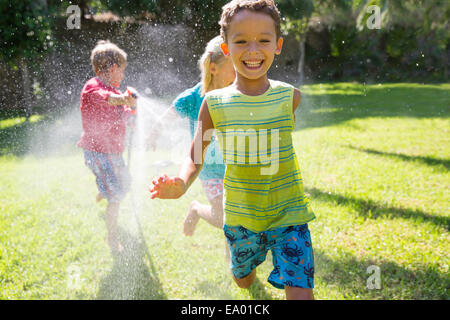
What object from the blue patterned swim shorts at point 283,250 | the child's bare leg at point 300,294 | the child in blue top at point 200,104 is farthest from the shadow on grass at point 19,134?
the child's bare leg at point 300,294

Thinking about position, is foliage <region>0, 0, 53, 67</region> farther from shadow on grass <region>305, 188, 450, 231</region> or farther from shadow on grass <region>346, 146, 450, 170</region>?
shadow on grass <region>305, 188, 450, 231</region>

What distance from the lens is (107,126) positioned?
132 inches

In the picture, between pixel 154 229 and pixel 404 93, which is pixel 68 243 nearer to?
pixel 154 229

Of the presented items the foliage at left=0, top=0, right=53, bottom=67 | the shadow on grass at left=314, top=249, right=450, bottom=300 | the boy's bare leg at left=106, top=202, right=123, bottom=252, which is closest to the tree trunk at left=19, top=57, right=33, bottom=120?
the foliage at left=0, top=0, right=53, bottom=67

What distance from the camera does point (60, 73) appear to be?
1209 centimetres

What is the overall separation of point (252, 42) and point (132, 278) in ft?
6.55

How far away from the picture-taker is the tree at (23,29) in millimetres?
9164

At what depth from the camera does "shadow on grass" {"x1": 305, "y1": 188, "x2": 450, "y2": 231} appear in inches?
142

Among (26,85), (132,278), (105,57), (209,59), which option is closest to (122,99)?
(105,57)

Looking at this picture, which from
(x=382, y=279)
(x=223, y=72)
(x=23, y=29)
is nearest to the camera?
(x=382, y=279)

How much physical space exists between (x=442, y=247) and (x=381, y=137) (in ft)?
15.2

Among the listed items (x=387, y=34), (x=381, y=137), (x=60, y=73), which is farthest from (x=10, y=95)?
(x=387, y=34)

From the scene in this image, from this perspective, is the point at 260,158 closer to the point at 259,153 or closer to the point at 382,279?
the point at 259,153

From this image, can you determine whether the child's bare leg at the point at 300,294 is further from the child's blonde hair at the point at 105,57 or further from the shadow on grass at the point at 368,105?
the shadow on grass at the point at 368,105
